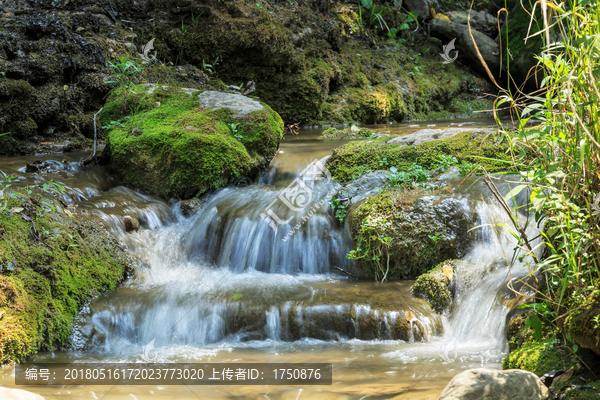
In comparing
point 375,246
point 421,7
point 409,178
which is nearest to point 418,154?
point 409,178

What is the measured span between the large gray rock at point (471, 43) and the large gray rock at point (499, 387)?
12527 millimetres

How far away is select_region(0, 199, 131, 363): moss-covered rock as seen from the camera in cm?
335

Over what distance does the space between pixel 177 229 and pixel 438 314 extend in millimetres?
3163

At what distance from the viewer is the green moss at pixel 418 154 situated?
5.29 meters

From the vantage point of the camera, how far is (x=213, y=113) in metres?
6.51

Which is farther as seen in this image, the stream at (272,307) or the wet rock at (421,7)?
the wet rock at (421,7)

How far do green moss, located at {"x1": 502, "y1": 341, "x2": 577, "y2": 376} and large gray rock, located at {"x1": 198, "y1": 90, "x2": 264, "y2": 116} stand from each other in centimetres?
493

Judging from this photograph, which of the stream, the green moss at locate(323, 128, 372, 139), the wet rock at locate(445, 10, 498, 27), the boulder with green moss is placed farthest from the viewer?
the wet rock at locate(445, 10, 498, 27)

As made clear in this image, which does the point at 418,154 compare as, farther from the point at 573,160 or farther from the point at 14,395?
the point at 14,395

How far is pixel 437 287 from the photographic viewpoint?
12.9 ft

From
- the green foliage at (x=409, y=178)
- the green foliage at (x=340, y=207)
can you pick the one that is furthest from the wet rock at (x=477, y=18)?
the green foliage at (x=340, y=207)

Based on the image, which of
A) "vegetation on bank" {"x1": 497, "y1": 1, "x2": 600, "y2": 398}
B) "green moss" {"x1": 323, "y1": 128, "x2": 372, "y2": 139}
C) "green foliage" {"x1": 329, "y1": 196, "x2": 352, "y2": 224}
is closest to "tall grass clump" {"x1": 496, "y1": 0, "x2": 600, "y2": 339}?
"vegetation on bank" {"x1": 497, "y1": 1, "x2": 600, "y2": 398}

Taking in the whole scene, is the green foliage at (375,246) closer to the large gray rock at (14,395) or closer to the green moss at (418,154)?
the green moss at (418,154)

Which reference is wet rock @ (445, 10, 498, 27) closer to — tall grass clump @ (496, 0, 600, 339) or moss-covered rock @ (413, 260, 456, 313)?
moss-covered rock @ (413, 260, 456, 313)
